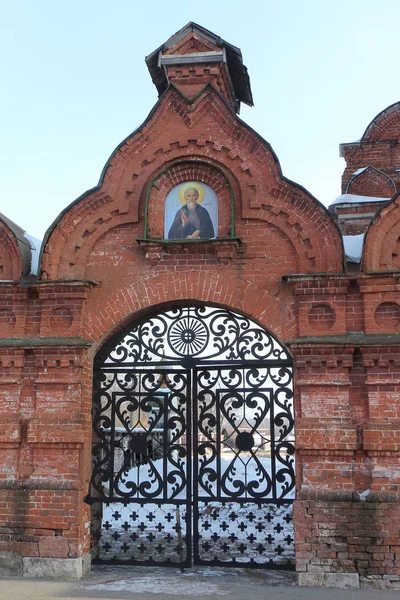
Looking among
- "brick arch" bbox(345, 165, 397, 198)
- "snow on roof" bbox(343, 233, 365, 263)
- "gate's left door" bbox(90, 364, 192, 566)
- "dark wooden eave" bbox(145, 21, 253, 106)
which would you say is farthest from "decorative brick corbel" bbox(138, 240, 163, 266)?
"brick arch" bbox(345, 165, 397, 198)

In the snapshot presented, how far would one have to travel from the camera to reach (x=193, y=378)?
24.1ft

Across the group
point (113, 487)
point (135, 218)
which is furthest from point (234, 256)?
point (113, 487)

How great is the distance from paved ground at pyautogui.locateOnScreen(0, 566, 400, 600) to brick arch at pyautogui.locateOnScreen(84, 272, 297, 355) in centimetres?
257

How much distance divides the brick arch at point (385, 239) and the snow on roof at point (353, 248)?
0.96 feet

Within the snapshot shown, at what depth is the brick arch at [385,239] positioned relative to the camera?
688 cm

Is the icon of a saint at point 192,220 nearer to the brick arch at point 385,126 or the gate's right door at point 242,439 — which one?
the gate's right door at point 242,439

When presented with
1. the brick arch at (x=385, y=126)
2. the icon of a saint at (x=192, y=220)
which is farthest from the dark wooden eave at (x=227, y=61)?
the brick arch at (x=385, y=126)

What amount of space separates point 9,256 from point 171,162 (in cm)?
237

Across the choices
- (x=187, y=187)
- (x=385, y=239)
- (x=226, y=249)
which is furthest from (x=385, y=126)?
(x=226, y=249)

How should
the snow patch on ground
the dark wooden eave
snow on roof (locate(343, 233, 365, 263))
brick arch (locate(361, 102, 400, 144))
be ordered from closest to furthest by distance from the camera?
the snow patch on ground → snow on roof (locate(343, 233, 365, 263)) → the dark wooden eave → brick arch (locate(361, 102, 400, 144))

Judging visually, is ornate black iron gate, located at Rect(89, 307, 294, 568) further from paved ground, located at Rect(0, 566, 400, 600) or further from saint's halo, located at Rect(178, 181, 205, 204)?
saint's halo, located at Rect(178, 181, 205, 204)

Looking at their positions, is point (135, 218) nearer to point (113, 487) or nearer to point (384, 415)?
point (113, 487)

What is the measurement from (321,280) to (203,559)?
144 inches

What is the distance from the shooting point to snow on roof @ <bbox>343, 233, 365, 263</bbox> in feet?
23.6
